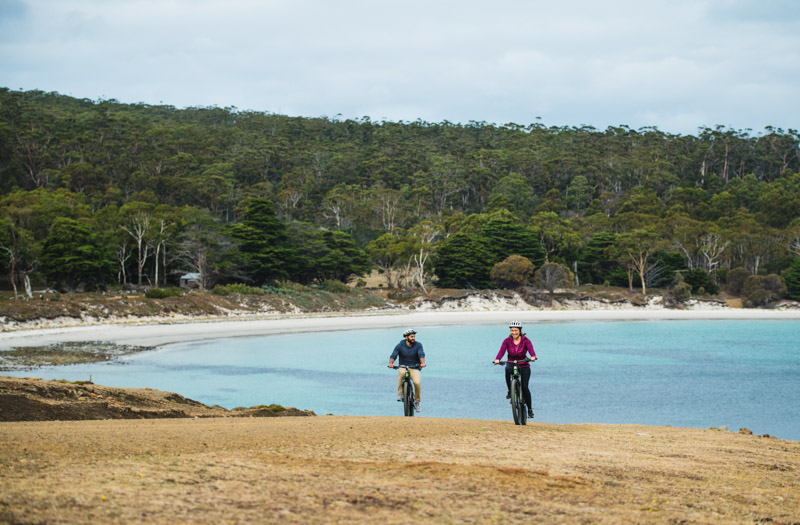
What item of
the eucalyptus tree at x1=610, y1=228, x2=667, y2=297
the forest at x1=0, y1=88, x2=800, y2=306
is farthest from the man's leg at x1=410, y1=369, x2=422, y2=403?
the eucalyptus tree at x1=610, y1=228, x2=667, y2=297

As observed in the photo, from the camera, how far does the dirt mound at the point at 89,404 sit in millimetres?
9039

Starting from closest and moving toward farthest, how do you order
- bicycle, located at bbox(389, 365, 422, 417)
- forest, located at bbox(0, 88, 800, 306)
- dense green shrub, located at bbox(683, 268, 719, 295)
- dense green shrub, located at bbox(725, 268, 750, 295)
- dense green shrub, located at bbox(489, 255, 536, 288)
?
1. bicycle, located at bbox(389, 365, 422, 417)
2. forest, located at bbox(0, 88, 800, 306)
3. dense green shrub, located at bbox(489, 255, 536, 288)
4. dense green shrub, located at bbox(683, 268, 719, 295)
5. dense green shrub, located at bbox(725, 268, 750, 295)

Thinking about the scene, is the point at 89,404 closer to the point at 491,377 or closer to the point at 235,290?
the point at 491,377

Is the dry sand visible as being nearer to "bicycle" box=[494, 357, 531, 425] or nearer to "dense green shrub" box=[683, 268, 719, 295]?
"bicycle" box=[494, 357, 531, 425]

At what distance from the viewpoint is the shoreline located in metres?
28.1

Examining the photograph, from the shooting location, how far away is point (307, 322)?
39.7m

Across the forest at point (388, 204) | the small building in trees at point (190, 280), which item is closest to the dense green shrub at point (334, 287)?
the forest at point (388, 204)

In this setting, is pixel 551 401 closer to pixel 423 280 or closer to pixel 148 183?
pixel 423 280

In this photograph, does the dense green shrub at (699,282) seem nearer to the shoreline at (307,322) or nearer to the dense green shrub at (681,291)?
the dense green shrub at (681,291)

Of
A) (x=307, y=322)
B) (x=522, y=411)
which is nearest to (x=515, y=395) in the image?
(x=522, y=411)

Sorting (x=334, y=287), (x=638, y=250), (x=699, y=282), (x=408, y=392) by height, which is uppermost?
(x=638, y=250)

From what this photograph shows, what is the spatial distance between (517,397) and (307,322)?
3125cm

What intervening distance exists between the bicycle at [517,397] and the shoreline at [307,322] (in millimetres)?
20518

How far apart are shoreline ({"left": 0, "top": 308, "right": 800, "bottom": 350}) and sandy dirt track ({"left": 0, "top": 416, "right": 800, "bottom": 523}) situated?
805 inches
